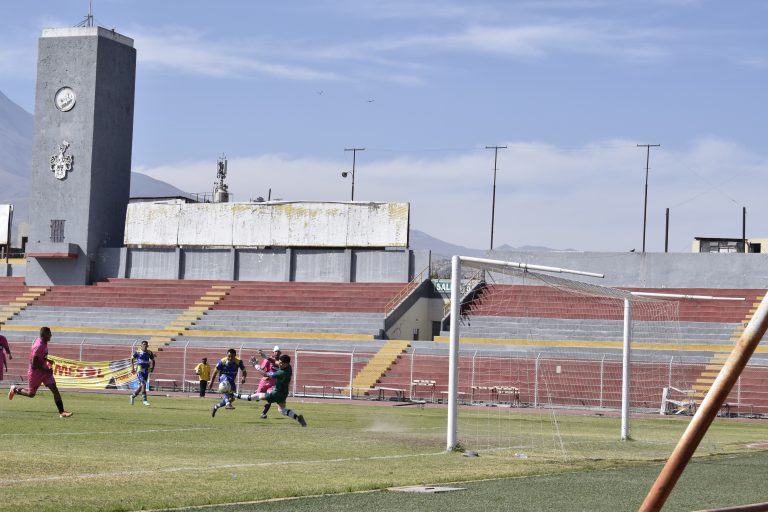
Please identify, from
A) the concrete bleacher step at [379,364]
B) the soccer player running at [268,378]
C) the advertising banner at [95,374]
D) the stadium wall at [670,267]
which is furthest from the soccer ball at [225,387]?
the stadium wall at [670,267]

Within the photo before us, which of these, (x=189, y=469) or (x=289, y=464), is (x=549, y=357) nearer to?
(x=289, y=464)

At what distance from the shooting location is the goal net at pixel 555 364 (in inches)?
841

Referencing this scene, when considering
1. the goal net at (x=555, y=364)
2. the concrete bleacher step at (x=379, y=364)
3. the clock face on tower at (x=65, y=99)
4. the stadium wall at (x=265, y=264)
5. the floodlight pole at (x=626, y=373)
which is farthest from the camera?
the clock face on tower at (x=65, y=99)

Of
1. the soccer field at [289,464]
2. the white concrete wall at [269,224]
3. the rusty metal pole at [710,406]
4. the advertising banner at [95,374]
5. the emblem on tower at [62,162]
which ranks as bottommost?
the advertising banner at [95,374]

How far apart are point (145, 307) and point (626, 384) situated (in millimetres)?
35476

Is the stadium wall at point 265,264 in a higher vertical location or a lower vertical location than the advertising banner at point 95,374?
higher

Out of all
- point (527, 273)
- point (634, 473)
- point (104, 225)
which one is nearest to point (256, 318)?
point (104, 225)

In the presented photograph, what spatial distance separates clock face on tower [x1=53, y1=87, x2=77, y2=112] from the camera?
59000 millimetres

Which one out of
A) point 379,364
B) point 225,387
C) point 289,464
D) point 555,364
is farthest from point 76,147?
point 289,464

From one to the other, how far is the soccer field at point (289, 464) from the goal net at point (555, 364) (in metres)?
0.75

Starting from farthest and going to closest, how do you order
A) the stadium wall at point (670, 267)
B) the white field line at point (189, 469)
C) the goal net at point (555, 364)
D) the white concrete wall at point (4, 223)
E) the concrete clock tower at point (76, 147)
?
the white concrete wall at point (4, 223), the concrete clock tower at point (76, 147), the stadium wall at point (670, 267), the goal net at point (555, 364), the white field line at point (189, 469)

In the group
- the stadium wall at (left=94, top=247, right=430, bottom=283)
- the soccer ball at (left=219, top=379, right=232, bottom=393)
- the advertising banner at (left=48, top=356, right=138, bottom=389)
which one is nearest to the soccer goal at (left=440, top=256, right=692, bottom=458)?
the stadium wall at (left=94, top=247, right=430, bottom=283)

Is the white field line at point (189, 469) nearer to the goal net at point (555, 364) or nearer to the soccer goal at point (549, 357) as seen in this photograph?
the goal net at point (555, 364)

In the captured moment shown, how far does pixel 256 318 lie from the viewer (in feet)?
167
